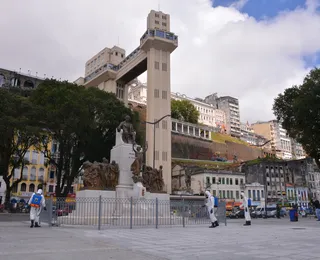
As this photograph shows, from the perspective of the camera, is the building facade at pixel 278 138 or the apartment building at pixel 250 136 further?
the building facade at pixel 278 138

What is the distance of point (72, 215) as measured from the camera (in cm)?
1609

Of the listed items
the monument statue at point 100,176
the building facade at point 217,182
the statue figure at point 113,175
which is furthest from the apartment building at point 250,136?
the monument statue at point 100,176

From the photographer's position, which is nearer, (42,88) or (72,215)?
(72,215)

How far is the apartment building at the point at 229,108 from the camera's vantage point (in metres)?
149

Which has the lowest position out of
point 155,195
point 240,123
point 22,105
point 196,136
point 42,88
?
point 155,195

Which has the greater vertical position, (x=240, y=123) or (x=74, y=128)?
(x=240, y=123)

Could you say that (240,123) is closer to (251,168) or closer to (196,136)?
(196,136)

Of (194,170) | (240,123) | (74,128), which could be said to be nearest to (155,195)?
(74,128)

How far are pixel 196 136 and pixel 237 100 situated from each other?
229ft

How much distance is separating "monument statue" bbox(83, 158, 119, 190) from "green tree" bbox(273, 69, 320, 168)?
21.0 m

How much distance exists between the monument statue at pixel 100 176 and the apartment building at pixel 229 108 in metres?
131

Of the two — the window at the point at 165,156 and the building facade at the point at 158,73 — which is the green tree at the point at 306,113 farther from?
the window at the point at 165,156

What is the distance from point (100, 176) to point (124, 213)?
2.81m

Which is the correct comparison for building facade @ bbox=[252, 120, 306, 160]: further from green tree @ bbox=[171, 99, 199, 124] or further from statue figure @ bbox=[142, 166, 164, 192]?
statue figure @ bbox=[142, 166, 164, 192]
